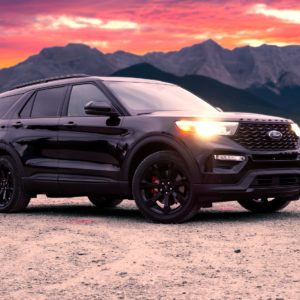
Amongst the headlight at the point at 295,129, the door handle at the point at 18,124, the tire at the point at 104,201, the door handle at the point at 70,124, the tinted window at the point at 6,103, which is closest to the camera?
the headlight at the point at 295,129

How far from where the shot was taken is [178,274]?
17.4 feet

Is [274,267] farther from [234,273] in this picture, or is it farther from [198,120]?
[198,120]

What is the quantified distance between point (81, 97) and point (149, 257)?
3.68 meters

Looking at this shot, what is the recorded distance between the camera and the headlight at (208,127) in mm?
7836

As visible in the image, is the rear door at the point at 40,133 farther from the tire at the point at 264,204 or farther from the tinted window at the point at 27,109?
the tire at the point at 264,204

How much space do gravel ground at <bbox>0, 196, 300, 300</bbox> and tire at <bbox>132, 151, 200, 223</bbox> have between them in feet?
0.59

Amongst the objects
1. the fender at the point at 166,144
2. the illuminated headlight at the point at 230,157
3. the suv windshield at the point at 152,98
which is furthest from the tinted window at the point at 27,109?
the illuminated headlight at the point at 230,157

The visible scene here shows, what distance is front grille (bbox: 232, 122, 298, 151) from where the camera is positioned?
7938mm

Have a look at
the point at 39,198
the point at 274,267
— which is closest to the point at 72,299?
the point at 274,267

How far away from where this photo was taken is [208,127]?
25.7ft

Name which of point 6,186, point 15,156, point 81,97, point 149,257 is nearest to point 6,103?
point 15,156

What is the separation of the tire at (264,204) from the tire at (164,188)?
1.67m

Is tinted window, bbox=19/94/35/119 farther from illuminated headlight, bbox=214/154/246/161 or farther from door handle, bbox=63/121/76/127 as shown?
illuminated headlight, bbox=214/154/246/161

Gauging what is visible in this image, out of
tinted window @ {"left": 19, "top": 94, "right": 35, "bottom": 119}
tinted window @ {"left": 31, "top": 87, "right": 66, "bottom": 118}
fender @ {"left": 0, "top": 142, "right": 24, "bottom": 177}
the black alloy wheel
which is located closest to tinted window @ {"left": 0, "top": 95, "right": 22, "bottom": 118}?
tinted window @ {"left": 19, "top": 94, "right": 35, "bottom": 119}
